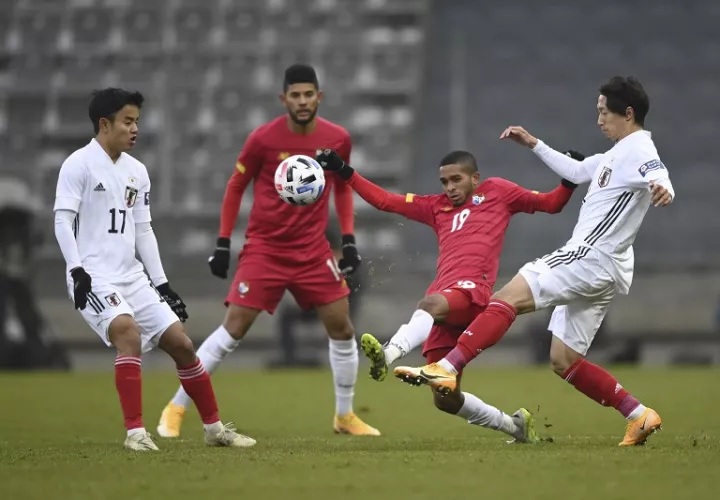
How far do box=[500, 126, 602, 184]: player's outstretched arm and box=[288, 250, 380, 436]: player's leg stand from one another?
1.97 m

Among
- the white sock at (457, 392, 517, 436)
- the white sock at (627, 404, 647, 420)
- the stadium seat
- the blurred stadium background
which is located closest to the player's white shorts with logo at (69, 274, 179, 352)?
the white sock at (457, 392, 517, 436)

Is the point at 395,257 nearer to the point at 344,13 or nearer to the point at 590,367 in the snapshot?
the point at 344,13

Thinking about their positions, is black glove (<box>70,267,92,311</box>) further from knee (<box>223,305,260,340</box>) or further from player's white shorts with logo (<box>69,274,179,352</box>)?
knee (<box>223,305,260,340</box>)

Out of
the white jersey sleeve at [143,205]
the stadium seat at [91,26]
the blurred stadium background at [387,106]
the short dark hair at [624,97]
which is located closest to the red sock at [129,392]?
the white jersey sleeve at [143,205]

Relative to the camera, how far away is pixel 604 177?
7.02 metres

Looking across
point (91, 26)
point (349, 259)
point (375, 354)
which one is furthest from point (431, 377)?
point (91, 26)

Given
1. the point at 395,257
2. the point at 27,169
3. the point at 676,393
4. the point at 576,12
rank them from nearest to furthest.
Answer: the point at 676,393
the point at 395,257
the point at 27,169
the point at 576,12

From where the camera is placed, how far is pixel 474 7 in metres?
26.8

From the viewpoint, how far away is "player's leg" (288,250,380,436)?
8859mm

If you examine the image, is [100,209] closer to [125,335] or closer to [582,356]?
[125,335]

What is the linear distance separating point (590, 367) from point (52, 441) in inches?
142

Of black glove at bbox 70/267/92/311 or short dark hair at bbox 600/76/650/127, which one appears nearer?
black glove at bbox 70/267/92/311

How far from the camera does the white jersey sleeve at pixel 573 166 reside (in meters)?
7.21

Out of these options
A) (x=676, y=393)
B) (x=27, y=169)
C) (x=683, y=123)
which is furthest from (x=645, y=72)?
(x=676, y=393)
